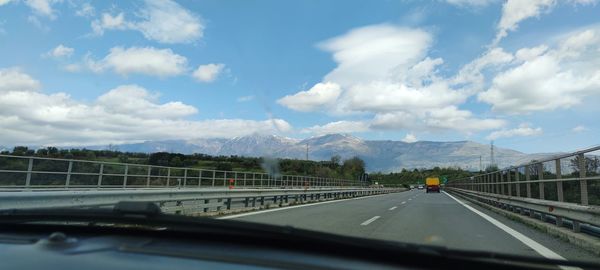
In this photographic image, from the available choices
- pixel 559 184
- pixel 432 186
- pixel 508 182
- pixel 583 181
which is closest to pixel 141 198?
pixel 583 181

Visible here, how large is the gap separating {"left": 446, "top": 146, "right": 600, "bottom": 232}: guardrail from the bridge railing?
14.7 meters

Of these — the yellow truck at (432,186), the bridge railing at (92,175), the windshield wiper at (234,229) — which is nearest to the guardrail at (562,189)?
the windshield wiper at (234,229)

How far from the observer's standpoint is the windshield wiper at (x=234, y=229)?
255 centimetres

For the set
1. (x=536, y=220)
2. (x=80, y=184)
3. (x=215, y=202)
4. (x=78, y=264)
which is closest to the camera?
(x=78, y=264)

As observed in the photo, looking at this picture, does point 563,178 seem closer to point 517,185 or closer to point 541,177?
point 541,177

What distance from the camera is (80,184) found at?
2064 centimetres

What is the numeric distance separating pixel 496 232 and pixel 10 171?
1483 centimetres

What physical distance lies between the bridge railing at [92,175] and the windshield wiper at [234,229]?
1452 cm

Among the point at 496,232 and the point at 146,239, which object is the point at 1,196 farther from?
the point at 496,232

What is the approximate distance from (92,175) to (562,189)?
658 inches

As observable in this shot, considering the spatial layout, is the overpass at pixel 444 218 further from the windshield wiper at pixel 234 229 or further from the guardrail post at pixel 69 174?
the windshield wiper at pixel 234 229

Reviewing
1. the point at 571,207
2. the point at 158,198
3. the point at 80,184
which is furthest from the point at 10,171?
the point at 571,207

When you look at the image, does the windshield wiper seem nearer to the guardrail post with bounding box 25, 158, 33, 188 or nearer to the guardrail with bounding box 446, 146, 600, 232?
the guardrail with bounding box 446, 146, 600, 232

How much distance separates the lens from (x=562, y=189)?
10703 millimetres
